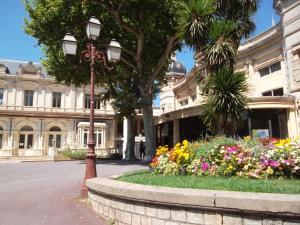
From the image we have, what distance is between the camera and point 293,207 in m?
3.62

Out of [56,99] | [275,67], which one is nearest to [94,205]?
[275,67]

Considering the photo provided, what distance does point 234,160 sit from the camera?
7121mm

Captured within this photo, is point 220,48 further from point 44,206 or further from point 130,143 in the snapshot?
point 130,143

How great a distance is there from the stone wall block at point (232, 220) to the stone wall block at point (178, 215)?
2.08 feet

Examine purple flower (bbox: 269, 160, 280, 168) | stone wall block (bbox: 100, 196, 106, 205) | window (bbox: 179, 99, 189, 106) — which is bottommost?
stone wall block (bbox: 100, 196, 106, 205)

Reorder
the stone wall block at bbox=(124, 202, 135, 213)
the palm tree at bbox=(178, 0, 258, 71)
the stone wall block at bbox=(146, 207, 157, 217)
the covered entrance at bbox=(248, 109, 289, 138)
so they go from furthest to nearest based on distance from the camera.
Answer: the covered entrance at bbox=(248, 109, 289, 138) < the palm tree at bbox=(178, 0, 258, 71) < the stone wall block at bbox=(124, 202, 135, 213) < the stone wall block at bbox=(146, 207, 157, 217)

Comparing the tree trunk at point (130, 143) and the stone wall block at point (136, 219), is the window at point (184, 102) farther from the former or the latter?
the stone wall block at point (136, 219)

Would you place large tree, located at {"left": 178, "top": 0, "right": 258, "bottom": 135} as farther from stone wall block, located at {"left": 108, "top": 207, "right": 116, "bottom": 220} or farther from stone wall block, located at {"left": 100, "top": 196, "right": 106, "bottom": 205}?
stone wall block, located at {"left": 108, "top": 207, "right": 116, "bottom": 220}

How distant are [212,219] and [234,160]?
3.11 meters

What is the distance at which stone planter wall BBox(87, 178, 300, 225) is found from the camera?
148 inches

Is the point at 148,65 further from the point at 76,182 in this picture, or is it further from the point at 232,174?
the point at 232,174

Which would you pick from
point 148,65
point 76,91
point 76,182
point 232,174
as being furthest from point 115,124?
point 232,174

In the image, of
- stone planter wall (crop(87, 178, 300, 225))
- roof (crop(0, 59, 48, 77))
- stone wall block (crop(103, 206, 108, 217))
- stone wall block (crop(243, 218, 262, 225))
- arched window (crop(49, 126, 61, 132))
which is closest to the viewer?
stone planter wall (crop(87, 178, 300, 225))

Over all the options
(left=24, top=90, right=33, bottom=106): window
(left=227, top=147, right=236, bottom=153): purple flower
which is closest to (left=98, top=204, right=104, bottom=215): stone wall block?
(left=227, top=147, right=236, bottom=153): purple flower
